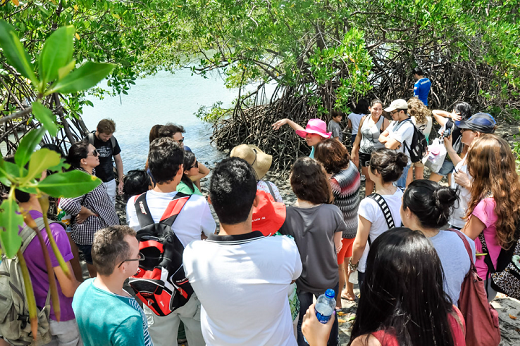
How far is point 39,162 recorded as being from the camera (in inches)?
23.9

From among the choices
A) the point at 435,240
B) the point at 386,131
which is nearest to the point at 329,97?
the point at 386,131

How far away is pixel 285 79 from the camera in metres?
5.82

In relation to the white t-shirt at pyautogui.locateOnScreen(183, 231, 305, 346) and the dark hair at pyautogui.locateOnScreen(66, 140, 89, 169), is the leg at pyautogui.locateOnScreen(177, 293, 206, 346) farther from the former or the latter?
the dark hair at pyautogui.locateOnScreen(66, 140, 89, 169)

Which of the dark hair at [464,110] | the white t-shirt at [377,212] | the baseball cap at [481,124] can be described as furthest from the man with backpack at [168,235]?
the dark hair at [464,110]

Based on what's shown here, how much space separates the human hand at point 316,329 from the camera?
146 centimetres

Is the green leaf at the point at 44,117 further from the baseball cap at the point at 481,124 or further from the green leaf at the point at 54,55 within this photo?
the baseball cap at the point at 481,124

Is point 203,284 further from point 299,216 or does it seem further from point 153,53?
point 153,53

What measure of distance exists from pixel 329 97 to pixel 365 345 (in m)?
5.55

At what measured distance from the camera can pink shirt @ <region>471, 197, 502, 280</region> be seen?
2.23 m

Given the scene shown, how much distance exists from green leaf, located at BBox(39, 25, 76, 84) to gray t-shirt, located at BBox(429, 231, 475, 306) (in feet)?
5.77

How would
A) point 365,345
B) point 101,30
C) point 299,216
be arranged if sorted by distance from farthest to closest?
point 101,30, point 299,216, point 365,345

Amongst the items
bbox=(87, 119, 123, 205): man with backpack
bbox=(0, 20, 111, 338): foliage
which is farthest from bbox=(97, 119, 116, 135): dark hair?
bbox=(0, 20, 111, 338): foliage

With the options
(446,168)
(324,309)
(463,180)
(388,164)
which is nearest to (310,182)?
(388,164)

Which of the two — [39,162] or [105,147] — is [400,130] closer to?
[105,147]
